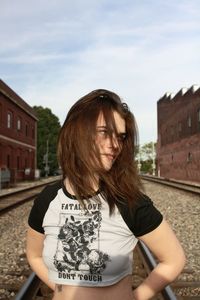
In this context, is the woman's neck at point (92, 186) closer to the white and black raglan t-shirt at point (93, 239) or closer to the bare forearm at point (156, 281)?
the white and black raglan t-shirt at point (93, 239)

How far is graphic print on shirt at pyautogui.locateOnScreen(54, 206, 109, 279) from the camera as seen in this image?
65.9 inches

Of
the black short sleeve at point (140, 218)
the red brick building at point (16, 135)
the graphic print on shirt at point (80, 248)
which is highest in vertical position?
the red brick building at point (16, 135)

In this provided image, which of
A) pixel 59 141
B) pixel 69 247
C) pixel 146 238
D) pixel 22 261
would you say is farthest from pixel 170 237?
pixel 22 261

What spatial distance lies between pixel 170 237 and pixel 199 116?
4147 cm

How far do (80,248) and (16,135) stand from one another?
42.0m

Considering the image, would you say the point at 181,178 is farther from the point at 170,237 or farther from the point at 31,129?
the point at 170,237

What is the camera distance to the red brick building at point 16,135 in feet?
124

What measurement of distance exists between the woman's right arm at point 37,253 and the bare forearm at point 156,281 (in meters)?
0.40

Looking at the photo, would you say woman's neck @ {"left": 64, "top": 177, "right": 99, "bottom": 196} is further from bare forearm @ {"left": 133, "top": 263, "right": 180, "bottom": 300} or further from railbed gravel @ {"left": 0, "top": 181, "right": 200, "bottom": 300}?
railbed gravel @ {"left": 0, "top": 181, "right": 200, "bottom": 300}

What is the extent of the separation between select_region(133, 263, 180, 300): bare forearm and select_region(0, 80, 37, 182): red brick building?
31247 mm

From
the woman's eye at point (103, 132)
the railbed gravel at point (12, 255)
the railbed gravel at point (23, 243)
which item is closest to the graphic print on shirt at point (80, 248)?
the woman's eye at point (103, 132)

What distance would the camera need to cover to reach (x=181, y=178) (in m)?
49.4

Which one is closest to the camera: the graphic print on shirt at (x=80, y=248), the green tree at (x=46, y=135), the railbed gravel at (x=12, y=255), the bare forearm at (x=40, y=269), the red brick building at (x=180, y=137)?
the graphic print on shirt at (x=80, y=248)

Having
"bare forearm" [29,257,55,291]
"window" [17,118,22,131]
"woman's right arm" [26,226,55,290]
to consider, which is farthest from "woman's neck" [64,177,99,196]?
"window" [17,118,22,131]
